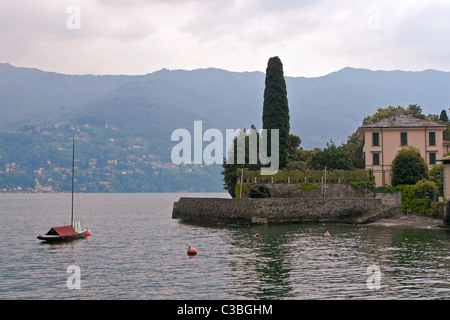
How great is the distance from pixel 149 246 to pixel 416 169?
3783cm

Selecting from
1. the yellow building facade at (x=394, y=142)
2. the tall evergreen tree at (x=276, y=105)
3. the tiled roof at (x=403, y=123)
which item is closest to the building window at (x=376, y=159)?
the yellow building facade at (x=394, y=142)

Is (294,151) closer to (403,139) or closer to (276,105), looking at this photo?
(276,105)

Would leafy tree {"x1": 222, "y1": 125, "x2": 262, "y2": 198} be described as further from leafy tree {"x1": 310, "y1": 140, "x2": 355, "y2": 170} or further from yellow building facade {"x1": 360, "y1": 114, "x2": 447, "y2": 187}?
yellow building facade {"x1": 360, "y1": 114, "x2": 447, "y2": 187}

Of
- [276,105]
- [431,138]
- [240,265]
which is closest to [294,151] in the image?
[276,105]

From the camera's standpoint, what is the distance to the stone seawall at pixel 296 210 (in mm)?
64062

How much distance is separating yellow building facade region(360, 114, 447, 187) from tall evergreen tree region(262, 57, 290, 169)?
39.1 ft

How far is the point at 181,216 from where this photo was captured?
7888 cm

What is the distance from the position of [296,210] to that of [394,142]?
20556mm

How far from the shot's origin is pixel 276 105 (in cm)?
7819

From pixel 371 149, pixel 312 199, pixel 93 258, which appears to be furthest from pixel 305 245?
pixel 371 149

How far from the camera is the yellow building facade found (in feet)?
246

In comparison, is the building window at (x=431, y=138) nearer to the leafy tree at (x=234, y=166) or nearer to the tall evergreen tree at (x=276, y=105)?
the tall evergreen tree at (x=276, y=105)

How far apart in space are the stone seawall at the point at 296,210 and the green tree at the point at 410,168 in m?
4.44
